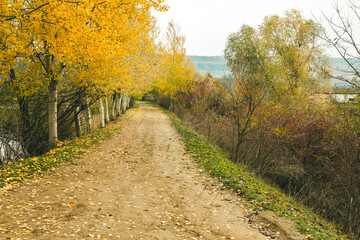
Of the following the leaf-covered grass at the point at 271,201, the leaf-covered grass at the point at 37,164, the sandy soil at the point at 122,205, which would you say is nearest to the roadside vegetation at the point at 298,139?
the leaf-covered grass at the point at 271,201

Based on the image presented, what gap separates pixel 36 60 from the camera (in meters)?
10.8

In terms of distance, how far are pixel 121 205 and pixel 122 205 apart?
2 cm

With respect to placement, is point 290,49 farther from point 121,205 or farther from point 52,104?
point 121,205

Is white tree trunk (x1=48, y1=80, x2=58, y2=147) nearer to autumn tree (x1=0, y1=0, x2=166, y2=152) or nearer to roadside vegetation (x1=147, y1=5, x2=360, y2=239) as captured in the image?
autumn tree (x1=0, y1=0, x2=166, y2=152)

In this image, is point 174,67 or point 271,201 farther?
point 174,67

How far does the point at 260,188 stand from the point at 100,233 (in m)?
5.29

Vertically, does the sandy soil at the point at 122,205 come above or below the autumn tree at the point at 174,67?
below

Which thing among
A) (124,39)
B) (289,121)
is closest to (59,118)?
(124,39)

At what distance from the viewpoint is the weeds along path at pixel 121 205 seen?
5066 millimetres

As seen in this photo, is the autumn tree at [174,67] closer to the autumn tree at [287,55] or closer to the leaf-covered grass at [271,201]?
the autumn tree at [287,55]

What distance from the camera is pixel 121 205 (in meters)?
6.37

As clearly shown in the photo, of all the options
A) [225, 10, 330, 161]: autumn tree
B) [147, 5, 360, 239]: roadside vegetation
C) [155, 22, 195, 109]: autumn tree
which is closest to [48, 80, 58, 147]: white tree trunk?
Answer: [147, 5, 360, 239]: roadside vegetation

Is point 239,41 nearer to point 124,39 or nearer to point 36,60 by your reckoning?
point 124,39

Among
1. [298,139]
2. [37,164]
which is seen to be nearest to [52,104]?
[37,164]
